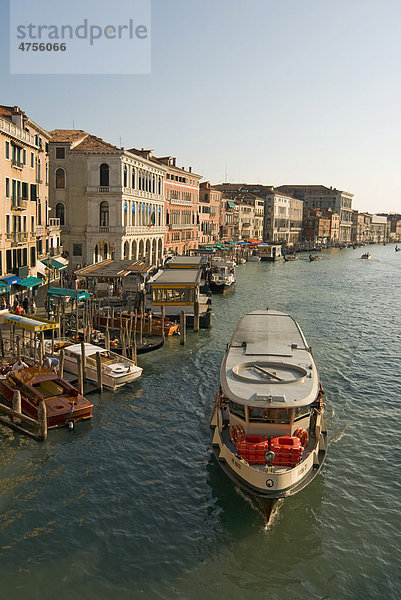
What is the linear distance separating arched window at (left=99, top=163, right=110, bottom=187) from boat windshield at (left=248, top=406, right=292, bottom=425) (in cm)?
4108

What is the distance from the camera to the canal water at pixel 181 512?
12406 mm

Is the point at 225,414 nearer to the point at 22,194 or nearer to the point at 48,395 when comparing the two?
the point at 48,395

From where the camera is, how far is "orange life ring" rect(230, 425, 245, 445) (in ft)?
51.3

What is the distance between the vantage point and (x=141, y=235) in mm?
60000

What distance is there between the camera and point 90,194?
52.9 m

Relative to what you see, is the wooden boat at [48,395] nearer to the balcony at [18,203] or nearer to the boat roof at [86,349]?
the boat roof at [86,349]

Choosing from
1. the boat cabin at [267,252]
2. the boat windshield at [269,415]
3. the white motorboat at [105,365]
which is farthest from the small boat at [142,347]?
the boat cabin at [267,252]

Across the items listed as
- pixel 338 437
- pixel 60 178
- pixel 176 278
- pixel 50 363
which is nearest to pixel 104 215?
pixel 60 178

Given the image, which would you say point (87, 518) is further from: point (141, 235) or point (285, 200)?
point (285, 200)

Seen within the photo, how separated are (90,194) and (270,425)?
137ft

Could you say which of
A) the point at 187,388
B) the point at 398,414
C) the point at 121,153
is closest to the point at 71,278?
the point at 121,153

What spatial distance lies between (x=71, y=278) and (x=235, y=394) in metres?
31.6

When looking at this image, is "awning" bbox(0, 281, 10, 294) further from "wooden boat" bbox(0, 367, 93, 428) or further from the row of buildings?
"wooden boat" bbox(0, 367, 93, 428)

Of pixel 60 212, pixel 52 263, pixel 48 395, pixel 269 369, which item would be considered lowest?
pixel 48 395
